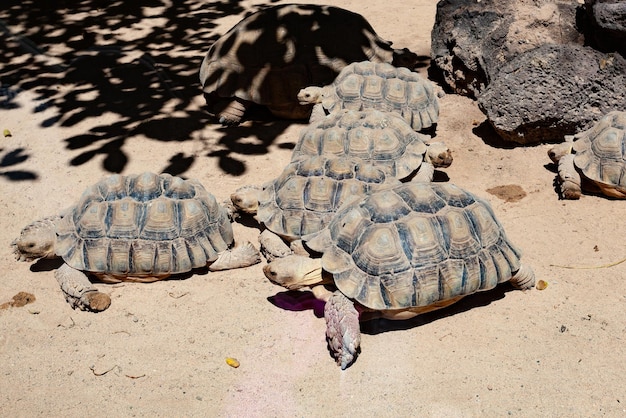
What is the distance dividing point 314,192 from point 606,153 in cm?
252

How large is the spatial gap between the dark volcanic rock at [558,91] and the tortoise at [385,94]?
0.67 metres

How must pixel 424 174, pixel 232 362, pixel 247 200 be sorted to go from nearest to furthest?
1. pixel 232 362
2. pixel 247 200
3. pixel 424 174

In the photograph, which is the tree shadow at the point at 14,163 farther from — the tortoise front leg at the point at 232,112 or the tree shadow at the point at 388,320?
the tree shadow at the point at 388,320

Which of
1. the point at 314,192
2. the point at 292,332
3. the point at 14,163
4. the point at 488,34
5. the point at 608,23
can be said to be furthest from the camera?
the point at 488,34

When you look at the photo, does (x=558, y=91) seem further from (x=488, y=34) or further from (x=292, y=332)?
(x=292, y=332)

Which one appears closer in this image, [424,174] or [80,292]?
[80,292]

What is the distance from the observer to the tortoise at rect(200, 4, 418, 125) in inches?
268

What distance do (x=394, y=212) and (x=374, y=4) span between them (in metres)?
7.20

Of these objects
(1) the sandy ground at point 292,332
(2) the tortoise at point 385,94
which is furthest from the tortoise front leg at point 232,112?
(2) the tortoise at point 385,94

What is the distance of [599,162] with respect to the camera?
500 centimetres

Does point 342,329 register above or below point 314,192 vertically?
below

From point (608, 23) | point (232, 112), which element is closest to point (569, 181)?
point (608, 23)

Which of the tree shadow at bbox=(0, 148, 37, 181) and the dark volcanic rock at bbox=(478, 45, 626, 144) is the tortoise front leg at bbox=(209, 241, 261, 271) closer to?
the tree shadow at bbox=(0, 148, 37, 181)

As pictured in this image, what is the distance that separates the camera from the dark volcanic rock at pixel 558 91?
18.7 feet
